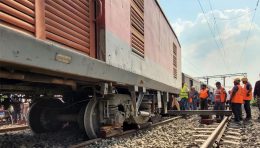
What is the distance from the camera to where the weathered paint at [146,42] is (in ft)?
17.9

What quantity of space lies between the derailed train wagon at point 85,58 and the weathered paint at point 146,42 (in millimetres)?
17

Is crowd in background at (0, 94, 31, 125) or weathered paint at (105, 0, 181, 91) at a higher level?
weathered paint at (105, 0, 181, 91)

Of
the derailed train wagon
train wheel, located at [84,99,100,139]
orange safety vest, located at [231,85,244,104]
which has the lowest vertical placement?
train wheel, located at [84,99,100,139]

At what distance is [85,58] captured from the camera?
4.23 m

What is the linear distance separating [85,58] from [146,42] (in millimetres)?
3973

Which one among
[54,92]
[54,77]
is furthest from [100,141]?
[54,77]

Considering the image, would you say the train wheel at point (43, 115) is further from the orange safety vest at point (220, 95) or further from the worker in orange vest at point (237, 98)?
the orange safety vest at point (220, 95)

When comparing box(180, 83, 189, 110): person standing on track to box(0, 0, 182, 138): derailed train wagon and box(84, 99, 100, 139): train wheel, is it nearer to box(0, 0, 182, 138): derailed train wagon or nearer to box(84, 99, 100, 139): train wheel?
box(0, 0, 182, 138): derailed train wagon

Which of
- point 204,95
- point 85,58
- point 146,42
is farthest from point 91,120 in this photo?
point 204,95

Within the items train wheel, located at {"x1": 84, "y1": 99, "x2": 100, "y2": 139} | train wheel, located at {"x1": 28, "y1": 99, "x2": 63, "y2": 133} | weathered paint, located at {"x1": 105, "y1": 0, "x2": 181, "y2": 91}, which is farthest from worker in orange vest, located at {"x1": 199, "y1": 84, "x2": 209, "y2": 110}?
train wheel, located at {"x1": 84, "y1": 99, "x2": 100, "y2": 139}

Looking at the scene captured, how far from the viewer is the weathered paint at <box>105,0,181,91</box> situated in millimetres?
5454

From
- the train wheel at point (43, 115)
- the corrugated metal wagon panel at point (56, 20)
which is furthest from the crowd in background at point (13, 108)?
the corrugated metal wagon panel at point (56, 20)

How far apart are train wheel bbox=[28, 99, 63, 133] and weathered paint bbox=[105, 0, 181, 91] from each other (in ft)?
6.84

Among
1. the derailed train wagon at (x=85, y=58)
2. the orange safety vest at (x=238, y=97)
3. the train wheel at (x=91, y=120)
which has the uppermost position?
the derailed train wagon at (x=85, y=58)
